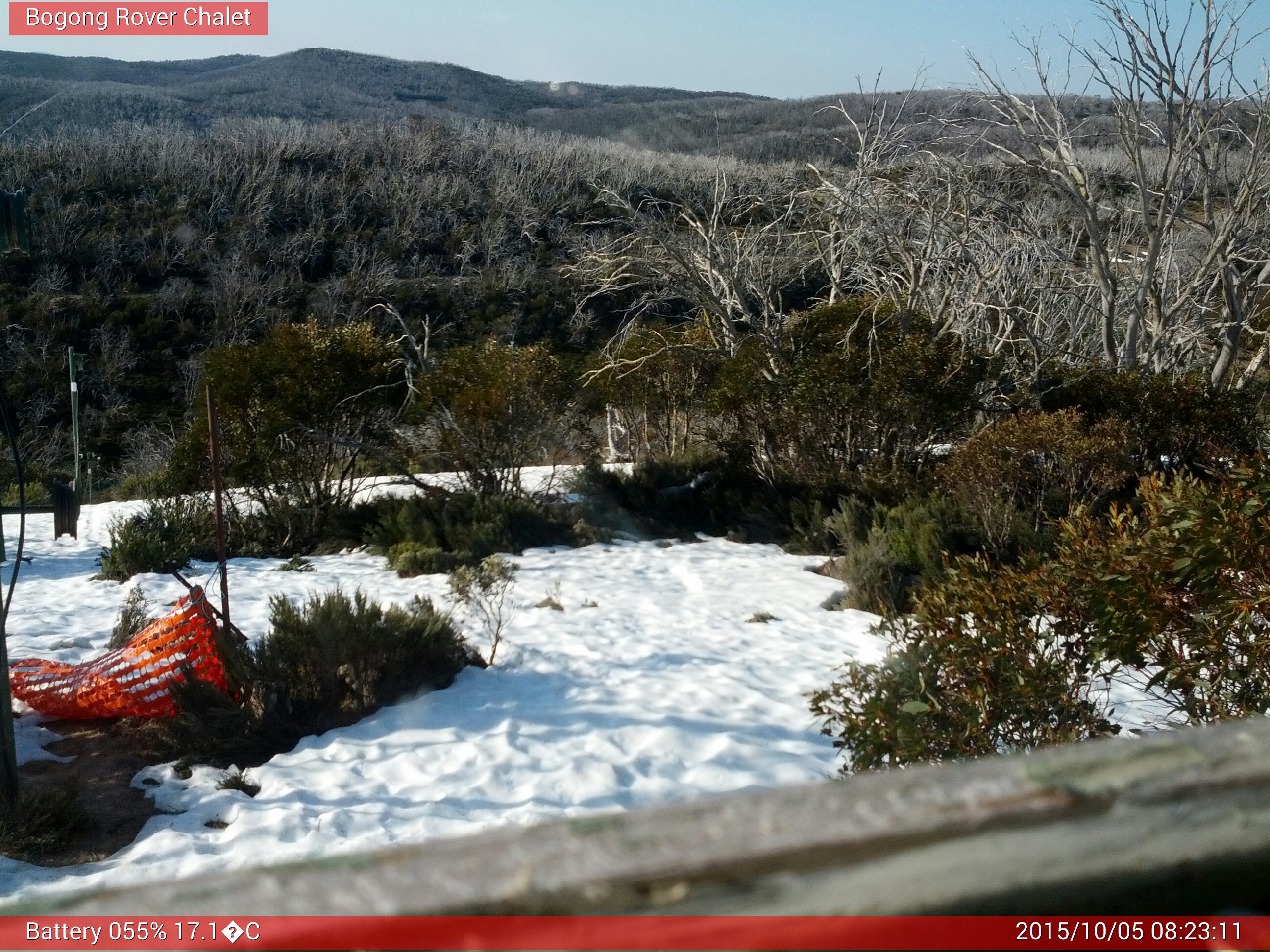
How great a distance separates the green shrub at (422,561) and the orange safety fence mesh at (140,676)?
308cm

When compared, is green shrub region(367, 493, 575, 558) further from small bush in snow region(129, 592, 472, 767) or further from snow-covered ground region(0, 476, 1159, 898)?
small bush in snow region(129, 592, 472, 767)

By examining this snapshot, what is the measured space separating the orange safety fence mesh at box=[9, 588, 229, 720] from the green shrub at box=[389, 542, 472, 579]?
3.08 metres

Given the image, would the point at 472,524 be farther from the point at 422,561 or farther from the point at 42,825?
the point at 42,825

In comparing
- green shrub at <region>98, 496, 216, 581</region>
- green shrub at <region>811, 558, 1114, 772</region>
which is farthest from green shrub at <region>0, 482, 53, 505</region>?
green shrub at <region>811, 558, 1114, 772</region>

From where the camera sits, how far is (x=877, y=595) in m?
6.80

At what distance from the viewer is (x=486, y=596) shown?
6.22 m

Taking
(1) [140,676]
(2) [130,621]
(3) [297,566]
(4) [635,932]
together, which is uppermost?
(4) [635,932]

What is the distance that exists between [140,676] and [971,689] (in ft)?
12.6

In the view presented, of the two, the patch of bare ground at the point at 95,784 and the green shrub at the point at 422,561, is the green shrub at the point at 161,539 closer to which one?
the green shrub at the point at 422,561

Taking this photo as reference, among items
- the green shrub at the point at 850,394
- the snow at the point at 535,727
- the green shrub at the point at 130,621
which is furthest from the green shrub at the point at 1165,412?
the green shrub at the point at 130,621

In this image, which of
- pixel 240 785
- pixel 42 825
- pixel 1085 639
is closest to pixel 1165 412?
pixel 1085 639

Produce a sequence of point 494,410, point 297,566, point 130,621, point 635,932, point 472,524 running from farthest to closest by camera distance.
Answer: point 494,410 < point 472,524 < point 297,566 < point 130,621 < point 635,932

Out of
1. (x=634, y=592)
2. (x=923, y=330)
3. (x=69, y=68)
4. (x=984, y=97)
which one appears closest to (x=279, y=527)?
(x=634, y=592)

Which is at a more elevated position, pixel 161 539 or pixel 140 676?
pixel 140 676
